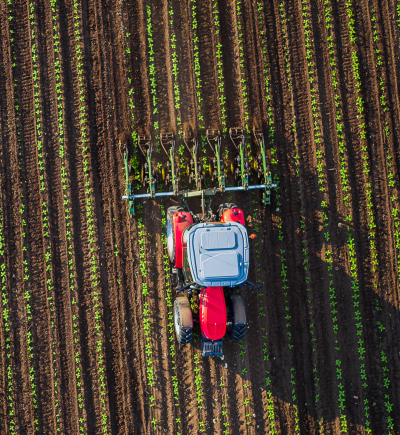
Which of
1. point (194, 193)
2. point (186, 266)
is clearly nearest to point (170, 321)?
point (186, 266)

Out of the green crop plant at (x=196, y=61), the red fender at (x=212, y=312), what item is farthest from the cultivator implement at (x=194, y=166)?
the red fender at (x=212, y=312)

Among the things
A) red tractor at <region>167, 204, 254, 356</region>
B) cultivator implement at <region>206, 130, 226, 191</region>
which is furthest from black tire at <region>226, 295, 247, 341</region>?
cultivator implement at <region>206, 130, 226, 191</region>

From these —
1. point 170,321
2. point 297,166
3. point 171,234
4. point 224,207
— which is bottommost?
point 170,321

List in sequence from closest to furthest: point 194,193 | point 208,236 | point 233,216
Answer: point 208,236
point 233,216
point 194,193

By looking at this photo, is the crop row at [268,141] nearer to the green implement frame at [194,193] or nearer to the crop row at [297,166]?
the crop row at [297,166]

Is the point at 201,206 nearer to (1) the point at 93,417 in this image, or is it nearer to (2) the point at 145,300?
(2) the point at 145,300

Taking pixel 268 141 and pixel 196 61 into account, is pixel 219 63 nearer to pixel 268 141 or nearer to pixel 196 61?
pixel 196 61

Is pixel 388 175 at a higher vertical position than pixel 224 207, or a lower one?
higher
